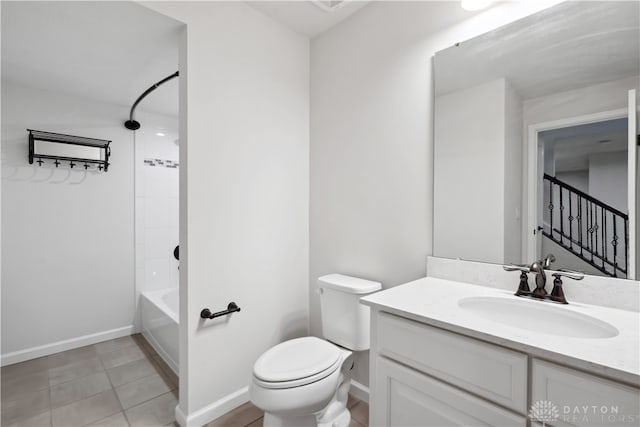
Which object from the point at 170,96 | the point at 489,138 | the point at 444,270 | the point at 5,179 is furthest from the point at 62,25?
the point at 444,270

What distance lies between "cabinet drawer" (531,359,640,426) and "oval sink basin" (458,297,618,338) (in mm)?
296

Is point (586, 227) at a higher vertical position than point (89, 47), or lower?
lower

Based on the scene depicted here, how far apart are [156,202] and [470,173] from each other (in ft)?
9.43

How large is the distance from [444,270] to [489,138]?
675 mm

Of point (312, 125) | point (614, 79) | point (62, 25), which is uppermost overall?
point (62, 25)

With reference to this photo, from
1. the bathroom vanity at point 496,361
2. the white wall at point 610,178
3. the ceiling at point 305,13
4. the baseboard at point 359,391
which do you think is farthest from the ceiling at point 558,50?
the baseboard at point 359,391

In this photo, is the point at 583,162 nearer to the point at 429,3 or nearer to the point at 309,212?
the point at 429,3

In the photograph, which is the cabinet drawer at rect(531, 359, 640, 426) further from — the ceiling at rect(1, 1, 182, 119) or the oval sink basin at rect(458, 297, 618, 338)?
the ceiling at rect(1, 1, 182, 119)

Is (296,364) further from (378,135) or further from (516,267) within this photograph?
(378,135)

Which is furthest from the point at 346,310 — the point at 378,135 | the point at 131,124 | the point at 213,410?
the point at 131,124

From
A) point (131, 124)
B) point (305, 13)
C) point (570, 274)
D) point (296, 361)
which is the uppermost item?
point (305, 13)

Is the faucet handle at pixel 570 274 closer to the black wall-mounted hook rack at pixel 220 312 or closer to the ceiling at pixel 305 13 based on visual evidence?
the black wall-mounted hook rack at pixel 220 312

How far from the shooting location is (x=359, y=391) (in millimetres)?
1855

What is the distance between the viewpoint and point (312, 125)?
2180mm
